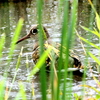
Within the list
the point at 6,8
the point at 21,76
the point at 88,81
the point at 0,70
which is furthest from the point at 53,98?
the point at 6,8

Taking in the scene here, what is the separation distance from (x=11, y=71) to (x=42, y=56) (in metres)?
4.25

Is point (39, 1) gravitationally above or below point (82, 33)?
above

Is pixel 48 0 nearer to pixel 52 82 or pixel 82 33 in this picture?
pixel 82 33

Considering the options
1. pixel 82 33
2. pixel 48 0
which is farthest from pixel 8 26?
pixel 48 0

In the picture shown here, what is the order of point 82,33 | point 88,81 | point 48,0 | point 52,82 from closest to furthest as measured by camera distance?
point 52,82
point 88,81
point 82,33
point 48,0

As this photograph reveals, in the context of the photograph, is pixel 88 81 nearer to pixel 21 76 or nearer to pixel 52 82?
pixel 21 76

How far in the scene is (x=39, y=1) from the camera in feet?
3.26

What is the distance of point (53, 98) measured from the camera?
114 centimetres

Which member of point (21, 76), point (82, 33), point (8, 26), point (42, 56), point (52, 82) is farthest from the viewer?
point (8, 26)

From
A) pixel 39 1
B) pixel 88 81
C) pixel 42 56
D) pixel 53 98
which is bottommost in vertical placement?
pixel 88 81

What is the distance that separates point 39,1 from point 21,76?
13.1ft

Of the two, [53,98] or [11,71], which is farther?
[11,71]

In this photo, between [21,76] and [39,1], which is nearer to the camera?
[39,1]

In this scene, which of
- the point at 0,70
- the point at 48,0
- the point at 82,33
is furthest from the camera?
the point at 48,0
